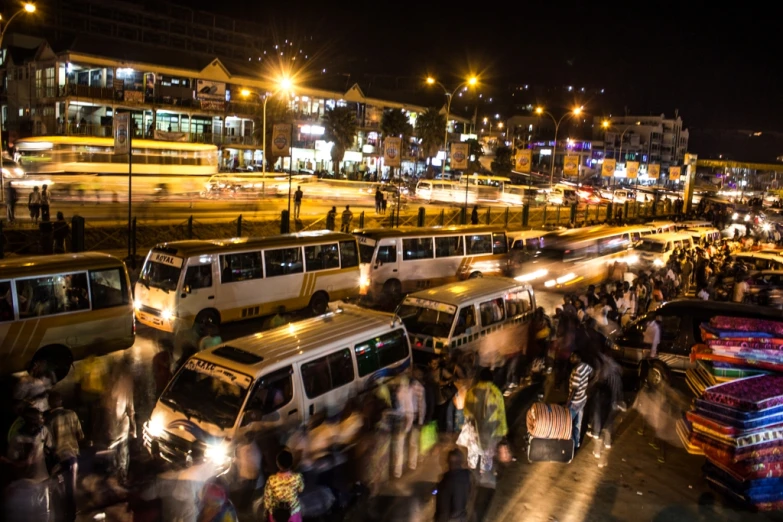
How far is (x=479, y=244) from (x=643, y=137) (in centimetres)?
11354

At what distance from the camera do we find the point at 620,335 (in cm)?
1329

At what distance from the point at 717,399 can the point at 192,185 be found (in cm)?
3710

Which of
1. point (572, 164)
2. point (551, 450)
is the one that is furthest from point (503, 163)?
point (551, 450)

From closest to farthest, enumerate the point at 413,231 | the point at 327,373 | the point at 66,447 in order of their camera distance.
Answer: the point at 66,447, the point at 327,373, the point at 413,231

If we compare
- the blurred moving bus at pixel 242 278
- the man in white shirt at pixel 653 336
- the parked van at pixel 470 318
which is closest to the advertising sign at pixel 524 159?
the blurred moving bus at pixel 242 278

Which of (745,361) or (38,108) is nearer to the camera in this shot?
(745,361)

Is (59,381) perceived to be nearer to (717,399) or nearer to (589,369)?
(589,369)

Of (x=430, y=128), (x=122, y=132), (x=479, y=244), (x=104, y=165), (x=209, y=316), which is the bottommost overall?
(x=209, y=316)

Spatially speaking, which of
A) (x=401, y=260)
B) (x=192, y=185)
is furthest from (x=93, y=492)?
(x=192, y=185)

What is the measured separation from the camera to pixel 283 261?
1536cm

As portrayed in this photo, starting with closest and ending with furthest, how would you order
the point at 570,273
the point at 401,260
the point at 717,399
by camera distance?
the point at 717,399, the point at 401,260, the point at 570,273

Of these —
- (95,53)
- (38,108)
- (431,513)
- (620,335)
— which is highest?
(95,53)

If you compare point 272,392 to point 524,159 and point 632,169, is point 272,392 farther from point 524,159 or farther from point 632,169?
point 632,169

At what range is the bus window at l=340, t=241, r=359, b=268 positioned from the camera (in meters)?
16.9
